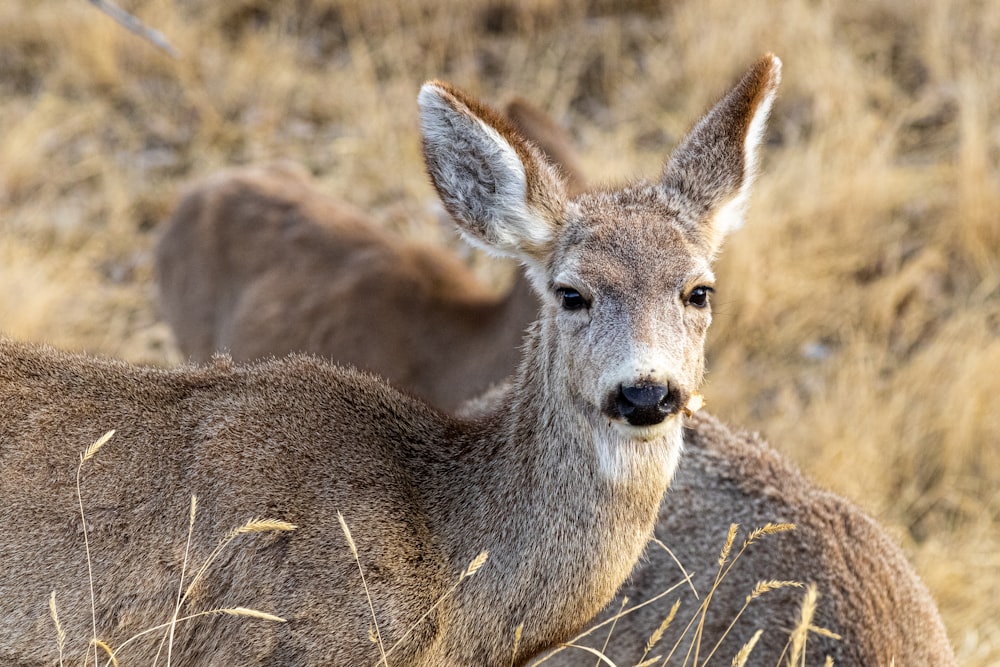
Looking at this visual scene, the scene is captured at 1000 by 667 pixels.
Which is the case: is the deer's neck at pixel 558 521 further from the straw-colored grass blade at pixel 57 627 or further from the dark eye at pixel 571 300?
the straw-colored grass blade at pixel 57 627

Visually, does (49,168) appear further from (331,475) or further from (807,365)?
(331,475)

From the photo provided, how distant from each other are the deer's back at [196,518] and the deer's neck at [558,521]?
0.55 ft

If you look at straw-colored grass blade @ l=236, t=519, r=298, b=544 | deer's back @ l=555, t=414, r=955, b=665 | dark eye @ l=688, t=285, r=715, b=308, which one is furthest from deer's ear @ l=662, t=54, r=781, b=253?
straw-colored grass blade @ l=236, t=519, r=298, b=544

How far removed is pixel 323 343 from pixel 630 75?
4.18 metres

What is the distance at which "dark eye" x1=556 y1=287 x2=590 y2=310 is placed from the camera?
338 centimetres

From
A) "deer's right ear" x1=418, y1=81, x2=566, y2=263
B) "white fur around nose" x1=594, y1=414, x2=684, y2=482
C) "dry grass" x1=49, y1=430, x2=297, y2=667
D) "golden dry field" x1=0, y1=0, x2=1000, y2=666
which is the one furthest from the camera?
"golden dry field" x1=0, y1=0, x2=1000, y2=666

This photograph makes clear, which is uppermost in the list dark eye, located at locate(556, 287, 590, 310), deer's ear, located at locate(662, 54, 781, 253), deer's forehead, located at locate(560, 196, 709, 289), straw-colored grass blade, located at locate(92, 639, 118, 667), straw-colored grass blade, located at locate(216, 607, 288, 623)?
deer's ear, located at locate(662, 54, 781, 253)

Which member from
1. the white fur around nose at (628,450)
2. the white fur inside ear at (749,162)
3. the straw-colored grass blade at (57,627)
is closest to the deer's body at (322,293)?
the white fur inside ear at (749,162)

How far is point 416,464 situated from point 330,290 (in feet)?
9.50

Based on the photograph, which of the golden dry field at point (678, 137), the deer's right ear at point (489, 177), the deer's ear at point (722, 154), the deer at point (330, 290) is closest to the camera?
the deer's right ear at point (489, 177)

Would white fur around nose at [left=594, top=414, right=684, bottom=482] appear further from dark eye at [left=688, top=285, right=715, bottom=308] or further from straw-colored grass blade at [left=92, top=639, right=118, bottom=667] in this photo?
straw-colored grass blade at [left=92, top=639, right=118, bottom=667]

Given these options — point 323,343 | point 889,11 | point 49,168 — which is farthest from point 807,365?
point 49,168

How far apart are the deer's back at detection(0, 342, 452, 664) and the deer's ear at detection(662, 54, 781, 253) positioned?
1.22 meters

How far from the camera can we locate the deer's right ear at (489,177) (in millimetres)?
3504
